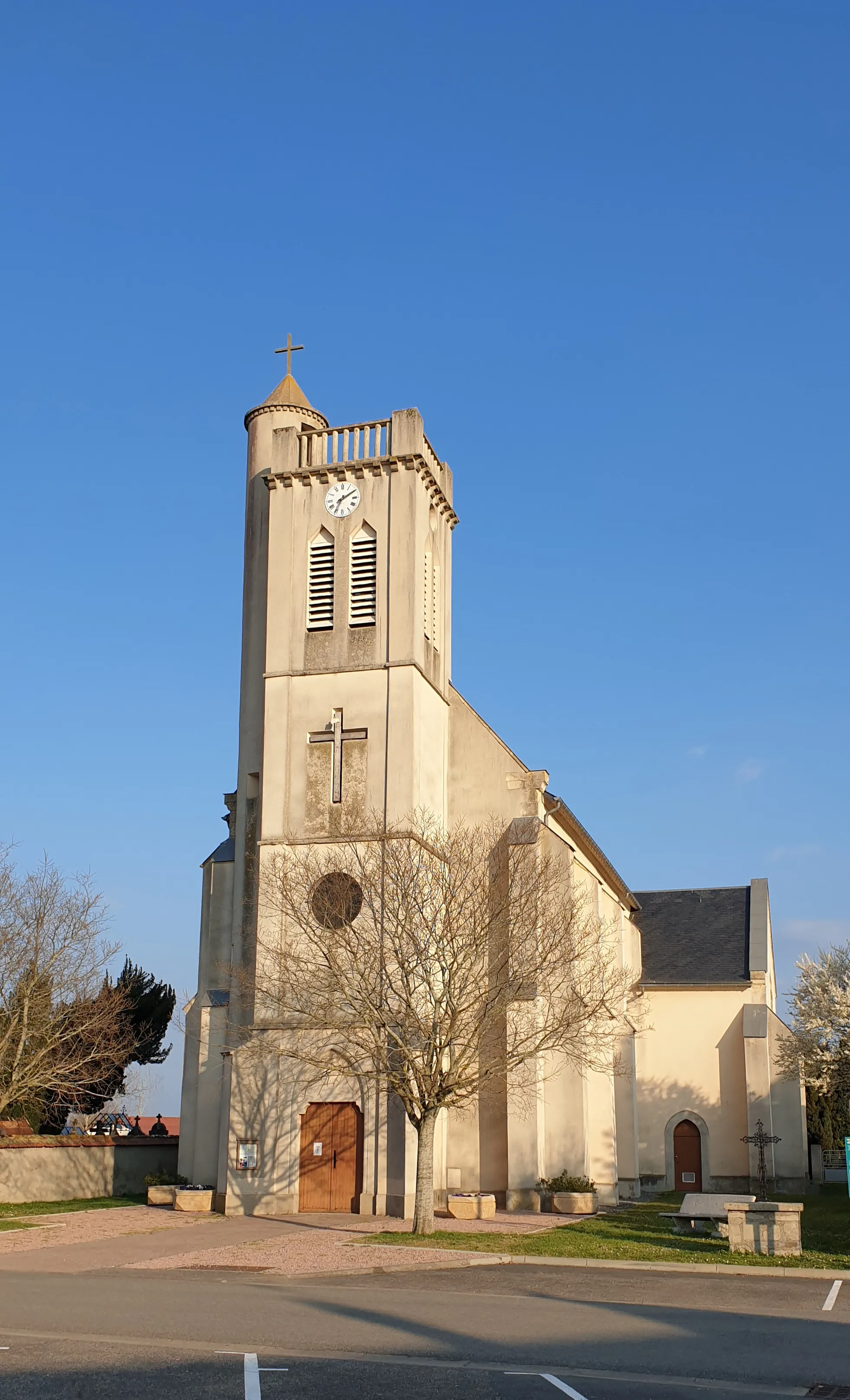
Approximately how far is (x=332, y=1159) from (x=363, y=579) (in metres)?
13.3

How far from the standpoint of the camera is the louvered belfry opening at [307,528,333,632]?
101 feet

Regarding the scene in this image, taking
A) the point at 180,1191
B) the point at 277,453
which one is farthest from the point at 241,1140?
the point at 277,453

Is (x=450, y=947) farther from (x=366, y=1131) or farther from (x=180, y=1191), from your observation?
(x=180, y=1191)

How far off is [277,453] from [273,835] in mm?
9885

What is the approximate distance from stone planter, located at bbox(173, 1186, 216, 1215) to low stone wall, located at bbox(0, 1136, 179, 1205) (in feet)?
16.4

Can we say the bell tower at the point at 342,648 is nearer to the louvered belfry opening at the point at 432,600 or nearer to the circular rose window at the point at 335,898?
the louvered belfry opening at the point at 432,600

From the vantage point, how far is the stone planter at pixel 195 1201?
89.5ft

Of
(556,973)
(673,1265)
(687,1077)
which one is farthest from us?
(687,1077)

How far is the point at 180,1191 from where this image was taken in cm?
2756

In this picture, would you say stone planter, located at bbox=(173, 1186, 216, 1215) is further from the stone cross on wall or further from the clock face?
the clock face

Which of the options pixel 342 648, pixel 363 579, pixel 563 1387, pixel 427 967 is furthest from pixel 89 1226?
pixel 563 1387

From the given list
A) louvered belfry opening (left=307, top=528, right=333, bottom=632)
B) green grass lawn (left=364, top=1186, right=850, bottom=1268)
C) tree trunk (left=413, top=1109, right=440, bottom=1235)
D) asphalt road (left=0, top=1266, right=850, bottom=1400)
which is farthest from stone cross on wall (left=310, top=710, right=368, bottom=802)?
asphalt road (left=0, top=1266, right=850, bottom=1400)

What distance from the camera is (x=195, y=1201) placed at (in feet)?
89.5

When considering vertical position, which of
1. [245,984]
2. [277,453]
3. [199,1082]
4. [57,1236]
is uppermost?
[277,453]
